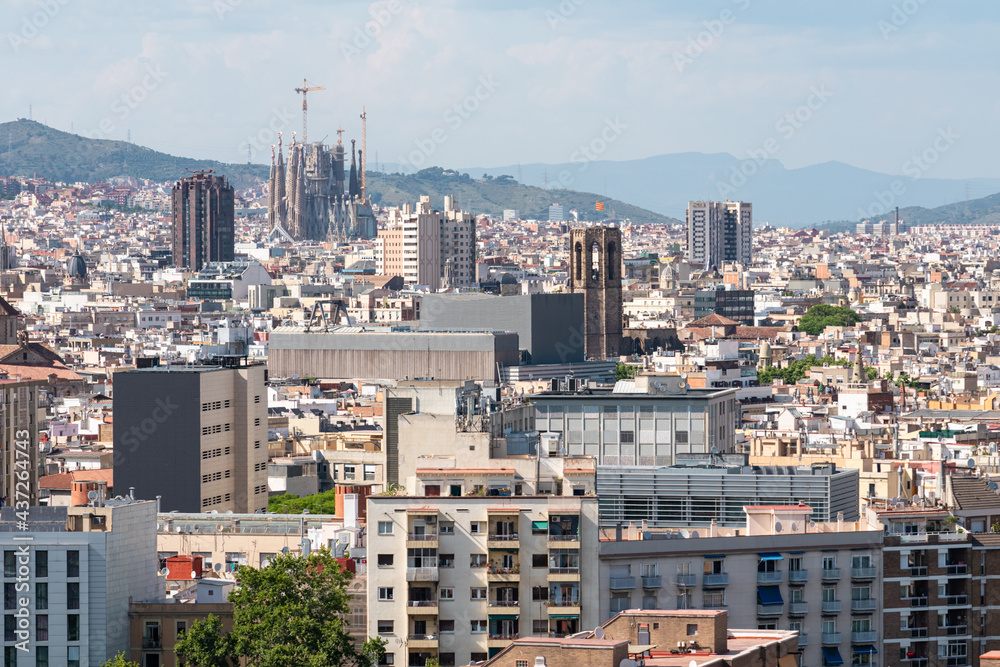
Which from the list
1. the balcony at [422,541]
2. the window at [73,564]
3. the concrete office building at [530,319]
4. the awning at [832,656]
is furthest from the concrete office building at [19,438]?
the concrete office building at [530,319]

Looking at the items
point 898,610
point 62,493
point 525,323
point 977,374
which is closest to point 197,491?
point 62,493

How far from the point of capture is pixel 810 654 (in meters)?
31.0

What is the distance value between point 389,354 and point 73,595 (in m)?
88.2

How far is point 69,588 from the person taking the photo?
31.5m

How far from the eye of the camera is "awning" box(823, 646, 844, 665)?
102ft

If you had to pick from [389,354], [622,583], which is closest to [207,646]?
[622,583]

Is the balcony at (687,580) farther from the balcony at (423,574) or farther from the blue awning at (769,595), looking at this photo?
the balcony at (423,574)

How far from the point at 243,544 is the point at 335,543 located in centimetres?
962

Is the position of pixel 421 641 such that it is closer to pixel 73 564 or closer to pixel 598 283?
pixel 73 564

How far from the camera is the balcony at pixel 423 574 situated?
29016 millimetres

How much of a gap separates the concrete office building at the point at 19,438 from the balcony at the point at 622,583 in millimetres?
26929

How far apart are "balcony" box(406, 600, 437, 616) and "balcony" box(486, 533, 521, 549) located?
3.40 ft

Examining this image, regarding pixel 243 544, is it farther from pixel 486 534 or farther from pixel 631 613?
pixel 631 613

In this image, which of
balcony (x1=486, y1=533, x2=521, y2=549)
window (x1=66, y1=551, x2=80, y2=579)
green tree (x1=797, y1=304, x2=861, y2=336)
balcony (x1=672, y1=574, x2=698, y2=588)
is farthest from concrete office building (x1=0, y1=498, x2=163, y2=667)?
green tree (x1=797, y1=304, x2=861, y2=336)
